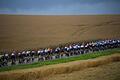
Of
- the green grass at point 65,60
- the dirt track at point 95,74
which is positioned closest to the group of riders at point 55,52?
the green grass at point 65,60

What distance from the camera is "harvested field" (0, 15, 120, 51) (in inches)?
277

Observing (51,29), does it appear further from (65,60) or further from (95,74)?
(95,74)

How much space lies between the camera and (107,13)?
8.77 meters

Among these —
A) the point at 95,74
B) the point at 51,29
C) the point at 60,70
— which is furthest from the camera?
the point at 51,29

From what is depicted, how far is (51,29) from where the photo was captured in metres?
7.88

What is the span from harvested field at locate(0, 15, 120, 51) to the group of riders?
0.18 meters

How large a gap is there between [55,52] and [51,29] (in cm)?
79

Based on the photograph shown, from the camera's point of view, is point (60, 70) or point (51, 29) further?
point (51, 29)

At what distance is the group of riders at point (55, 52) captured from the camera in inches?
274

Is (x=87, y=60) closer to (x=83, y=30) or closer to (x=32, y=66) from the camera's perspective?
(x=83, y=30)

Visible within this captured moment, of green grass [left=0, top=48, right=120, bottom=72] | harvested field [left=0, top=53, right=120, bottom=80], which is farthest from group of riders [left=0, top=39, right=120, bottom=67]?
harvested field [left=0, top=53, right=120, bottom=80]

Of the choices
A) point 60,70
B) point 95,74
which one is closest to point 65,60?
point 60,70

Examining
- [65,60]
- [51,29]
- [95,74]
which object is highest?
[51,29]

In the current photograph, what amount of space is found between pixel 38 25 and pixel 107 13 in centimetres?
278
